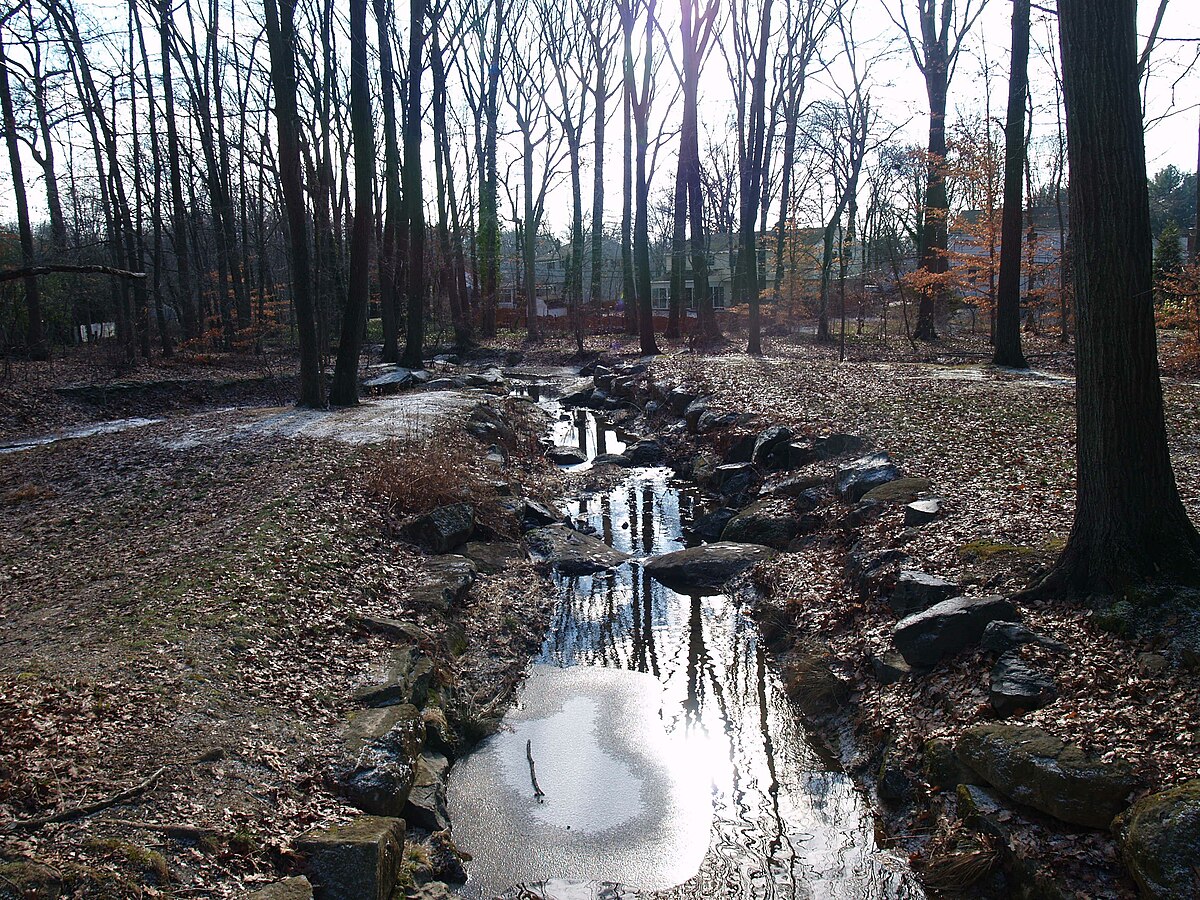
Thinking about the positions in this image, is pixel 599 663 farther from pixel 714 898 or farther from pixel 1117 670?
pixel 1117 670

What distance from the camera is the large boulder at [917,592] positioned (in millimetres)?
6004

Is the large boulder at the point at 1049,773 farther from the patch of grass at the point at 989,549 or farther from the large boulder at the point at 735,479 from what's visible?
the large boulder at the point at 735,479

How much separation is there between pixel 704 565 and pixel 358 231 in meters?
9.40

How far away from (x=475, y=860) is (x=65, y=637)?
2.97m

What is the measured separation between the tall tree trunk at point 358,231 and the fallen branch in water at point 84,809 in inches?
464

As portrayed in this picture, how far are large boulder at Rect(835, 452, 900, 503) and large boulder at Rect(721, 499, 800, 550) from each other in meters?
0.67

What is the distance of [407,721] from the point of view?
5.10m

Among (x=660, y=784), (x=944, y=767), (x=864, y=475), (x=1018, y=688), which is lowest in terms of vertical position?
(x=660, y=784)

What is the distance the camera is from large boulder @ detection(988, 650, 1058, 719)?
4.60 meters

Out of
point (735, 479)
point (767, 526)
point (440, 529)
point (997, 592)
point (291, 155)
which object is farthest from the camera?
point (291, 155)

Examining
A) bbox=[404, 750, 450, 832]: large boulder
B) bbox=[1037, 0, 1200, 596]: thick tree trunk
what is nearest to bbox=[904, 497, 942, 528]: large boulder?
bbox=[1037, 0, 1200, 596]: thick tree trunk

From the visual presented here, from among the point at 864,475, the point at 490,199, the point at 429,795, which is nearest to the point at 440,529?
the point at 429,795

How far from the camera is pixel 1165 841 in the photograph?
334 centimetres

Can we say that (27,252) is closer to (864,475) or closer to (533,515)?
(533,515)
